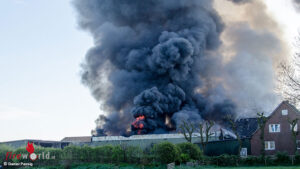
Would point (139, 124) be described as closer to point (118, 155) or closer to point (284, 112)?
point (118, 155)

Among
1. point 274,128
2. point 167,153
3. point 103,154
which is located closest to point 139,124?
point 103,154

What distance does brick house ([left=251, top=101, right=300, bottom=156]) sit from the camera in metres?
46.7

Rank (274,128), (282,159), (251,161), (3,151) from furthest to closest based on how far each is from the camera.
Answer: (274,128) < (3,151) < (251,161) < (282,159)

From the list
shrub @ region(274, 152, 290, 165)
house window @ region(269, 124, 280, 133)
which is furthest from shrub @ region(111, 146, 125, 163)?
house window @ region(269, 124, 280, 133)

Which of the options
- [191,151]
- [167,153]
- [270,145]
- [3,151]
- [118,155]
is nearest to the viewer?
[167,153]

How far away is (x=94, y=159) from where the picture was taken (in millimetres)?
43375

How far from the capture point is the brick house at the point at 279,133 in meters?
46.7

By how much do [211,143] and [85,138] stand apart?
4822 centimetres

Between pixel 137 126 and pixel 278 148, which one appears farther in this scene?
pixel 137 126

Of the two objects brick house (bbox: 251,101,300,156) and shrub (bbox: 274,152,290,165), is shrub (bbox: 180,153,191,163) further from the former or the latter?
brick house (bbox: 251,101,300,156)

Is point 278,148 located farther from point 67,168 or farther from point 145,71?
point 145,71

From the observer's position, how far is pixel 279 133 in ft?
155

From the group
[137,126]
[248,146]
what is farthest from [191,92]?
[248,146]

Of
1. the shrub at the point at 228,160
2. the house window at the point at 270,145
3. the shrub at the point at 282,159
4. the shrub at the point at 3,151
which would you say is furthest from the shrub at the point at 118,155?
the house window at the point at 270,145
